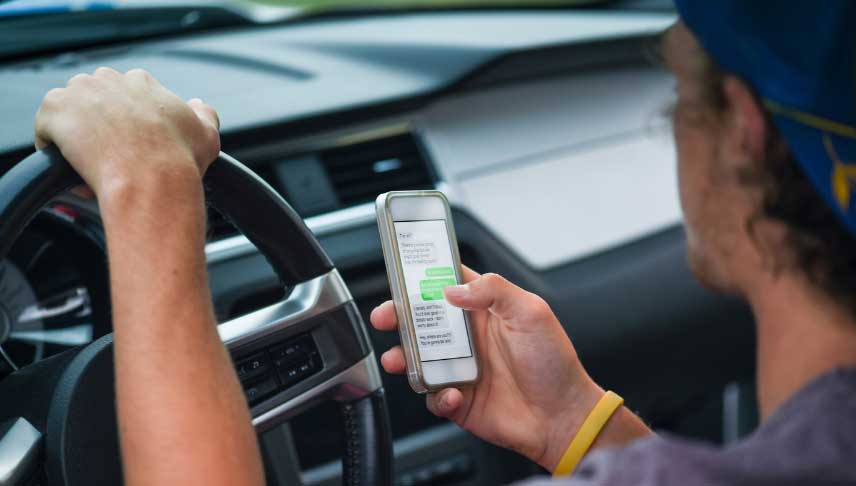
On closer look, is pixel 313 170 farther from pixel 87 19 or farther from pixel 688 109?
pixel 688 109

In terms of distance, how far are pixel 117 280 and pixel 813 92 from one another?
0.56 m

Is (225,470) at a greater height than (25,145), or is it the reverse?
(25,145)

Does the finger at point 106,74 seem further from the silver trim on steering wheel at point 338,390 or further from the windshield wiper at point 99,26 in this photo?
the windshield wiper at point 99,26

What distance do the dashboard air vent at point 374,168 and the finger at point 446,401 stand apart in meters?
0.71

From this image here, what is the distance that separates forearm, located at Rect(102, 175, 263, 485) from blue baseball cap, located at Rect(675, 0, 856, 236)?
1.58 feet

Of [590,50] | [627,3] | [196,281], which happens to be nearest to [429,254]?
[196,281]

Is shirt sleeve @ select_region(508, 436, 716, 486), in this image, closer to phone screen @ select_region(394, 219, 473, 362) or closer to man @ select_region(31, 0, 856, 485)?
man @ select_region(31, 0, 856, 485)

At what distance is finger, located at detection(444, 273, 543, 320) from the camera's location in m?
1.17

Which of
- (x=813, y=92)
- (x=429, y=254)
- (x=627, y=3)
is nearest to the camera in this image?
(x=813, y=92)

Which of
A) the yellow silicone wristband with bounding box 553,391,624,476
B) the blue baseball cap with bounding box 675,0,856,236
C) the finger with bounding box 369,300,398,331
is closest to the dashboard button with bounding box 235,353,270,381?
the finger with bounding box 369,300,398,331

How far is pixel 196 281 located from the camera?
2.99 ft

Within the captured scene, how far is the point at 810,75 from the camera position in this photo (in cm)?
70

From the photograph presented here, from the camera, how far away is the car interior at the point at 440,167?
1745 millimetres

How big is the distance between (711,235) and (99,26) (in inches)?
64.7
